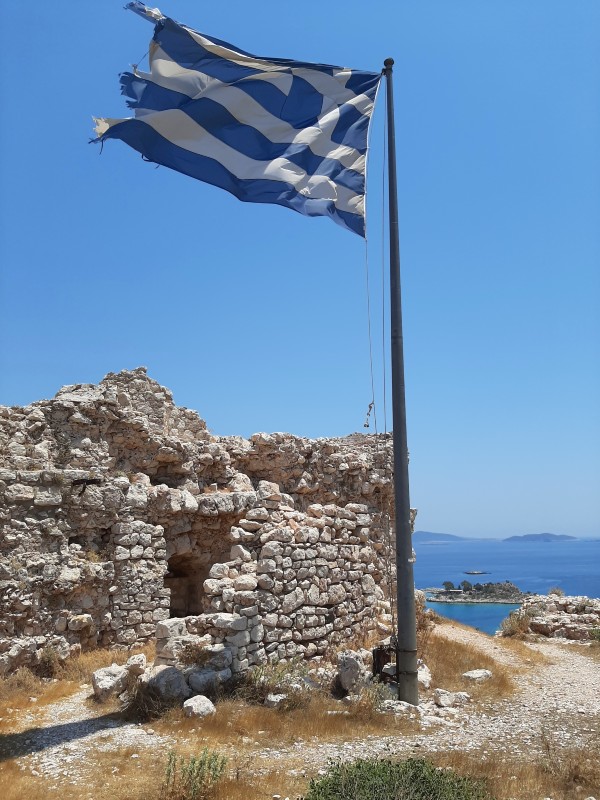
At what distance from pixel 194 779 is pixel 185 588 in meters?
9.06

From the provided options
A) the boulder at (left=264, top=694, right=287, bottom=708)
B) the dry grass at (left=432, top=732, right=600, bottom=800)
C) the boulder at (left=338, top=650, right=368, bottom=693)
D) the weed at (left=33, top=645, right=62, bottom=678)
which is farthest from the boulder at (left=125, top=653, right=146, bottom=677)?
the dry grass at (left=432, top=732, right=600, bottom=800)

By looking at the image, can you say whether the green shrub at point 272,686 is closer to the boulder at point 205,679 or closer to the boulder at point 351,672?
the boulder at point 205,679

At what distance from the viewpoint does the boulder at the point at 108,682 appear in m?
8.49

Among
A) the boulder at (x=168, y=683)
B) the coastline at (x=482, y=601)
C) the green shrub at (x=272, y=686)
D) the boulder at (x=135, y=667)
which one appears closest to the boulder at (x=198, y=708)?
the boulder at (x=168, y=683)

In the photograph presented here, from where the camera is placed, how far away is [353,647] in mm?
10188

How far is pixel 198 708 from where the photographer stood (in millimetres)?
7500

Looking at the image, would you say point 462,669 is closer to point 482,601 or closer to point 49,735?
point 49,735

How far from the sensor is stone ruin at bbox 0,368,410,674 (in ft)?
30.6

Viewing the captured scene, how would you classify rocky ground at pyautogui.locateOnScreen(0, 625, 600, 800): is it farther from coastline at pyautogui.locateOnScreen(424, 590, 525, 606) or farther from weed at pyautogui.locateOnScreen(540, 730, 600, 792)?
coastline at pyautogui.locateOnScreen(424, 590, 525, 606)

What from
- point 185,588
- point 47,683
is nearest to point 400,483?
point 47,683

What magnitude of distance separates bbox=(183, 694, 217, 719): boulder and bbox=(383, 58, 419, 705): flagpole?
104 inches

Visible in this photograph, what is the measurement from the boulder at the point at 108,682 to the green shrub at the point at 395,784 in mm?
4037

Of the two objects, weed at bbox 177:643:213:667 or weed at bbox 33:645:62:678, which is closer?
weed at bbox 177:643:213:667

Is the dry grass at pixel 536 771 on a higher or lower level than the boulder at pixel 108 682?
lower
